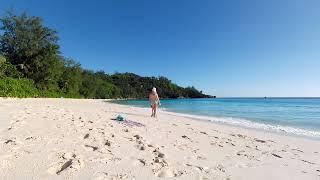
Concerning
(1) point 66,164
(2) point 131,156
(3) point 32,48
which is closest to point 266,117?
(2) point 131,156

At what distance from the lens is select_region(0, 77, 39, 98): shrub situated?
2804 centimetres

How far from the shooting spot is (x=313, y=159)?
600cm

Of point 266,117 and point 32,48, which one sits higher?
point 32,48

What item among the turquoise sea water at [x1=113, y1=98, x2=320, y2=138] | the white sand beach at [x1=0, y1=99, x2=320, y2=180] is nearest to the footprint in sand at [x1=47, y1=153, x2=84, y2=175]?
the white sand beach at [x1=0, y1=99, x2=320, y2=180]

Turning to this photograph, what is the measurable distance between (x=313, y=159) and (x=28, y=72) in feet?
147

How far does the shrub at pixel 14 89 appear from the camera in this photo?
1104 inches

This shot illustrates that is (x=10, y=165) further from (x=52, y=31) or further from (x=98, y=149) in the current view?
(x=52, y=31)

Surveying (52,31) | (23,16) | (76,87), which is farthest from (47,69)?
(76,87)

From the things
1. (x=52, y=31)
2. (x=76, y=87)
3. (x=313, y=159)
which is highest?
(x=52, y=31)

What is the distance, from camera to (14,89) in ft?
99.9

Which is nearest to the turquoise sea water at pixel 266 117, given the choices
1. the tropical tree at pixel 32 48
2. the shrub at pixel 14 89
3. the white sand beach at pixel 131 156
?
the white sand beach at pixel 131 156

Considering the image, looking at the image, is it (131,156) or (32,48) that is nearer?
(131,156)

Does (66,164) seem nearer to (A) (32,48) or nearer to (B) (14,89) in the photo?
(B) (14,89)

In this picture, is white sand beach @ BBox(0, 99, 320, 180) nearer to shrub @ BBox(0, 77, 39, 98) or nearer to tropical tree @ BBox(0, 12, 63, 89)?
shrub @ BBox(0, 77, 39, 98)
